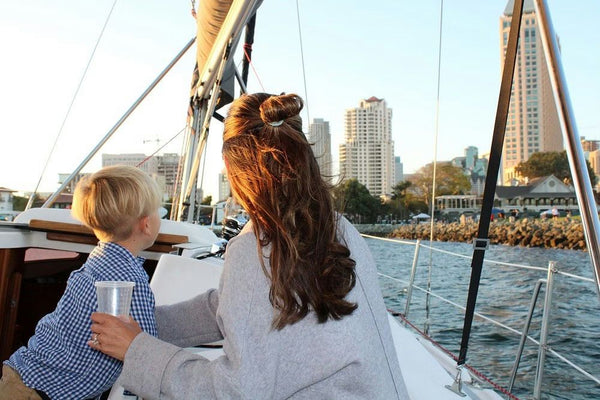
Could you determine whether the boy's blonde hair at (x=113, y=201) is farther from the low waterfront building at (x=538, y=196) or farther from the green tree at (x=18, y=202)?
the low waterfront building at (x=538, y=196)

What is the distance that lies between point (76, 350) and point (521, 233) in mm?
43769

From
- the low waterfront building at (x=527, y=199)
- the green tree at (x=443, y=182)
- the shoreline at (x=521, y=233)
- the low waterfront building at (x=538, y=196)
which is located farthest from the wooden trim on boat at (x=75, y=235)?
the low waterfront building at (x=538, y=196)

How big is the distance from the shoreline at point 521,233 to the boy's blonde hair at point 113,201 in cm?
2801

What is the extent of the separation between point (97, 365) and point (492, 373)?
18.9 feet

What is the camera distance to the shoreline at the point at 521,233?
36906mm

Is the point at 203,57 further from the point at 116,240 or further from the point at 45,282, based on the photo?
the point at 116,240

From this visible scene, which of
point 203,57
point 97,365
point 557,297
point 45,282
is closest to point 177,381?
point 97,365

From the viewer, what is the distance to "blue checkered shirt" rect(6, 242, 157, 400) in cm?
134

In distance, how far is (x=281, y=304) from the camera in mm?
947

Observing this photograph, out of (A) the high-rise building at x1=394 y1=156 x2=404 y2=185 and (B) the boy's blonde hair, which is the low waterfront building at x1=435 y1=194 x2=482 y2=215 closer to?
(A) the high-rise building at x1=394 y1=156 x2=404 y2=185

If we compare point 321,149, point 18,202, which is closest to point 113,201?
point 321,149

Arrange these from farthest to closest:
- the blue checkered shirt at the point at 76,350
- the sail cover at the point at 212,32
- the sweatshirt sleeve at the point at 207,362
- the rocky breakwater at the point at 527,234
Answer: the rocky breakwater at the point at 527,234
the sail cover at the point at 212,32
the blue checkered shirt at the point at 76,350
the sweatshirt sleeve at the point at 207,362

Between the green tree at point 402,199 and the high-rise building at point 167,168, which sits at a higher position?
the green tree at point 402,199

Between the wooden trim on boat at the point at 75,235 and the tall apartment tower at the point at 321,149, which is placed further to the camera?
the wooden trim on boat at the point at 75,235
